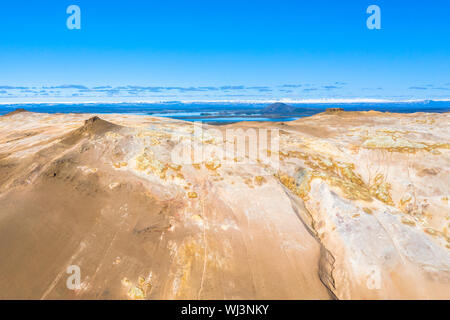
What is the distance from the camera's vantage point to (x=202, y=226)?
13734 millimetres

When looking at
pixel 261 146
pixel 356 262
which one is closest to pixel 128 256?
pixel 356 262

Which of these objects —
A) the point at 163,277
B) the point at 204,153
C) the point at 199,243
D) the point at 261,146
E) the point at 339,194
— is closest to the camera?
the point at 163,277

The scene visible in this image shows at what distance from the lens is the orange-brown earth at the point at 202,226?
11.2 m

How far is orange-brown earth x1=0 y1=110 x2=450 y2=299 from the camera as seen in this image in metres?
11.2

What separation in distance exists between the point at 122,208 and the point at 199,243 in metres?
5.42

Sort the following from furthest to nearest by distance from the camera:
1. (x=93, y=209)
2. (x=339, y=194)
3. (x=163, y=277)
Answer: (x=339, y=194), (x=93, y=209), (x=163, y=277)

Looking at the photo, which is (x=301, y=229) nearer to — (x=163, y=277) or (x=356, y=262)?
(x=356, y=262)

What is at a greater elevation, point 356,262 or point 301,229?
point 301,229

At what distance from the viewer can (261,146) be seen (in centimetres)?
2436

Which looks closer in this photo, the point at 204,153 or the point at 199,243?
the point at 199,243

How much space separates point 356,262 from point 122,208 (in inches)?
556
